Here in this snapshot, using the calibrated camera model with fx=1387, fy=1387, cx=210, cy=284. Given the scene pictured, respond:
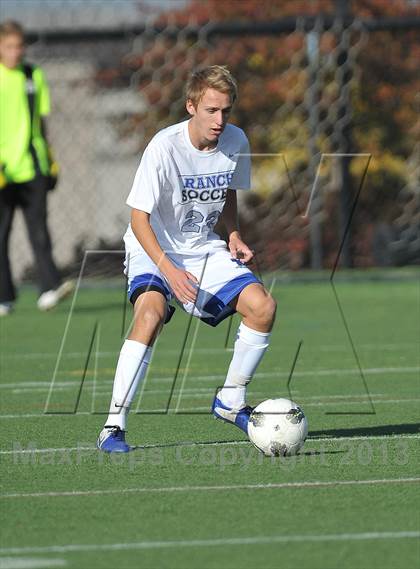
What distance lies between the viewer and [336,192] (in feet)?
57.8

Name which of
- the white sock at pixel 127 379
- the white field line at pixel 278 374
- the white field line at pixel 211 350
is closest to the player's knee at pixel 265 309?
the white sock at pixel 127 379

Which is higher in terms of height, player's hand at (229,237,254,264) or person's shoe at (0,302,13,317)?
player's hand at (229,237,254,264)

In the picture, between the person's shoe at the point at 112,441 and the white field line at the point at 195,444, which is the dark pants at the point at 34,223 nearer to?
the white field line at the point at 195,444

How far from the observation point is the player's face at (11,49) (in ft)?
41.2

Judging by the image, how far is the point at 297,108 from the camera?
18.3m

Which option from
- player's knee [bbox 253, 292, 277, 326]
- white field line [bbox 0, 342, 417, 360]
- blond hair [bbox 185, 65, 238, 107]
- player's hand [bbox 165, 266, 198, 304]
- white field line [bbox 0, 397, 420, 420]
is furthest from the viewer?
white field line [bbox 0, 342, 417, 360]

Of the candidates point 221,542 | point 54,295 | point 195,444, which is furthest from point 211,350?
point 221,542

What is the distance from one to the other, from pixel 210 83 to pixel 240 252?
92 cm

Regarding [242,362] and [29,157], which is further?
[29,157]

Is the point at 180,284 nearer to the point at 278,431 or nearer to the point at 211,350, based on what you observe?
the point at 278,431

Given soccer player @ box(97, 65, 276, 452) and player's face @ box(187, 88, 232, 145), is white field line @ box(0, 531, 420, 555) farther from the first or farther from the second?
player's face @ box(187, 88, 232, 145)

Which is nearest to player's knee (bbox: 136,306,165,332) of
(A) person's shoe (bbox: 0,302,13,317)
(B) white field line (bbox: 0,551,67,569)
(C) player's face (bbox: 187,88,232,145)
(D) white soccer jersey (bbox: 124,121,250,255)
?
(D) white soccer jersey (bbox: 124,121,250,255)

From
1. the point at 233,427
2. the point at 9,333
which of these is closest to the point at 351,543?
the point at 233,427

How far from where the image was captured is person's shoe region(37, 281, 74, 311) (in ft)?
41.5
